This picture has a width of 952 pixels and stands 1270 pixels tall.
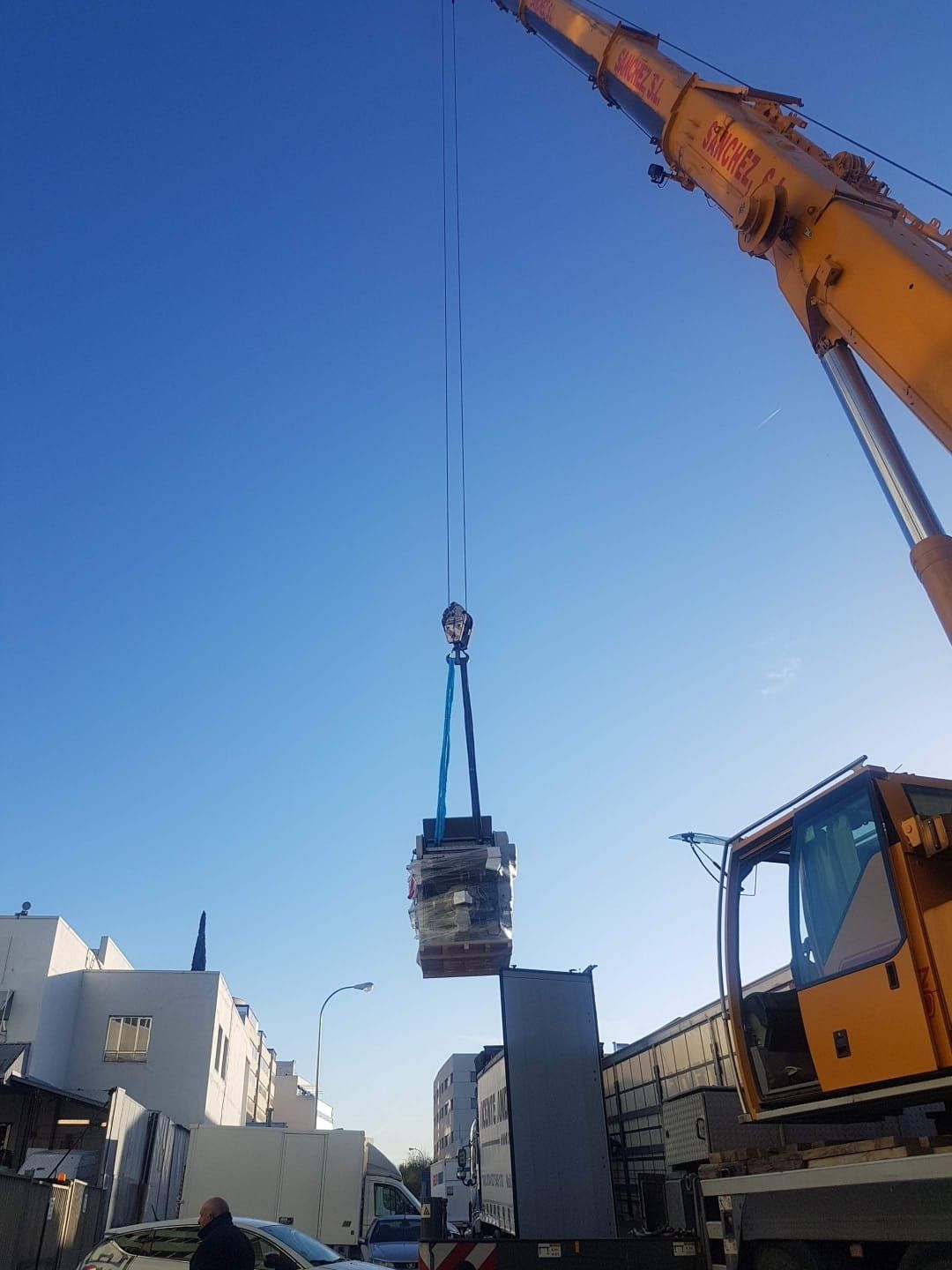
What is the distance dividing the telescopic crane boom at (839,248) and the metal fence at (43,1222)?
12.5m

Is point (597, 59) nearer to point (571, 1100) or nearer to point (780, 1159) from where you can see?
point (780, 1159)

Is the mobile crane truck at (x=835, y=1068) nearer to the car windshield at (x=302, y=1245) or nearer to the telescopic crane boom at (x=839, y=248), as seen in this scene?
the car windshield at (x=302, y=1245)

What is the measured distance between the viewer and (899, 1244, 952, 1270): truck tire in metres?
4.42

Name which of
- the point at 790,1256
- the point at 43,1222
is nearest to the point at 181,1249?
the point at 790,1256

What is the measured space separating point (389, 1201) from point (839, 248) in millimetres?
17930

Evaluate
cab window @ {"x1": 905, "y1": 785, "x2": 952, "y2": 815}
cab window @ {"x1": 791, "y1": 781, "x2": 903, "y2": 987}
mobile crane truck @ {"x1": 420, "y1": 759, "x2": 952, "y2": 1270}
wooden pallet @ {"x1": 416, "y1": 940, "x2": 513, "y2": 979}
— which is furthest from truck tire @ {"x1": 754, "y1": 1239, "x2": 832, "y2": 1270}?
wooden pallet @ {"x1": 416, "y1": 940, "x2": 513, "y2": 979}

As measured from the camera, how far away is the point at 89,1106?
2198 centimetres

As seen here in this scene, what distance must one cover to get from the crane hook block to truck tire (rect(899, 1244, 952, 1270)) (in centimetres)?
756

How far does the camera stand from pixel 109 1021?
1243 inches

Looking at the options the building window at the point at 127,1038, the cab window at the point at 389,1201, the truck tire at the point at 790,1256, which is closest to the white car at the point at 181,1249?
the truck tire at the point at 790,1256

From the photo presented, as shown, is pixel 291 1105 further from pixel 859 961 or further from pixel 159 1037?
pixel 859 961

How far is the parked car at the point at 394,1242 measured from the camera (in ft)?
49.4

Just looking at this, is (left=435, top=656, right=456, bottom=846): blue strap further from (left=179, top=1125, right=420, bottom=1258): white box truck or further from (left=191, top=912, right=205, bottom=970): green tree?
(left=191, top=912, right=205, bottom=970): green tree

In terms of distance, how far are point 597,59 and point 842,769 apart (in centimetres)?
895
